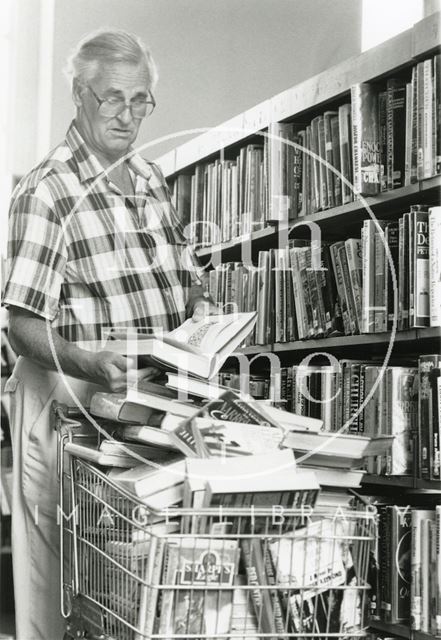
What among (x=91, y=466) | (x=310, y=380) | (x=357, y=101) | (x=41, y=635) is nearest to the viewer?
(x=91, y=466)

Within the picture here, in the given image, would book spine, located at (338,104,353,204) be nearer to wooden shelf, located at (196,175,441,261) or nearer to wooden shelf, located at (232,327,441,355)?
wooden shelf, located at (196,175,441,261)

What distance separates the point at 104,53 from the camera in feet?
6.16

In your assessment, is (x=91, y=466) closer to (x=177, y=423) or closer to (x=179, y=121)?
(x=177, y=423)

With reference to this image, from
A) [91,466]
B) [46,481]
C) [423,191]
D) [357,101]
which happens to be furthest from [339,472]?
[357,101]

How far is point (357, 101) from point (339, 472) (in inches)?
40.0

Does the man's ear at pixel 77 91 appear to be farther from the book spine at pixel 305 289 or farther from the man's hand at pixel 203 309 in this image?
the book spine at pixel 305 289

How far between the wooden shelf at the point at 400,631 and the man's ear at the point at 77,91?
1309 millimetres

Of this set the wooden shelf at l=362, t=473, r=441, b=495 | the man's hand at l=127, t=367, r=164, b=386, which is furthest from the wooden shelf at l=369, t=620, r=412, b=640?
the man's hand at l=127, t=367, r=164, b=386

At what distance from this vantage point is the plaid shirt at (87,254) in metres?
1.68

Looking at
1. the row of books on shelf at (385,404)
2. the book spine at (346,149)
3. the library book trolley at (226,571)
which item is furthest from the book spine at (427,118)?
the library book trolley at (226,571)

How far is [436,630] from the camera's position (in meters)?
1.81

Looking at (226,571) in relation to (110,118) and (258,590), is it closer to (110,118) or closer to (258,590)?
(258,590)

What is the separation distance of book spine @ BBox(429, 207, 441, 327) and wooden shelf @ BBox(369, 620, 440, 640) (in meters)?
0.65

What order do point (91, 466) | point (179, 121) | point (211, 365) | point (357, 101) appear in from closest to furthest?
point (91, 466) < point (211, 365) < point (357, 101) < point (179, 121)
